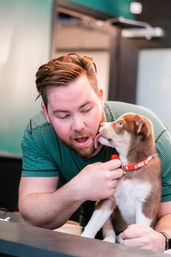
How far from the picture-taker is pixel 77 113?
4.57 ft

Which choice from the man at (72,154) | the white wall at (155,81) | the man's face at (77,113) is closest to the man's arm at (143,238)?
the man at (72,154)

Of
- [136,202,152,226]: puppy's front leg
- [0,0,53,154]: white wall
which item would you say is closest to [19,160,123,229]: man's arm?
[136,202,152,226]: puppy's front leg

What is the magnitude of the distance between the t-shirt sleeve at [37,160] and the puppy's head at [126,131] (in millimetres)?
364

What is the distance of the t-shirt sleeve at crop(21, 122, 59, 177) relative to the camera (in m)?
1.65

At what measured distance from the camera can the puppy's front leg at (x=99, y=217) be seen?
1.33m

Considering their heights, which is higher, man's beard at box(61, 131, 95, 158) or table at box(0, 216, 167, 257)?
man's beard at box(61, 131, 95, 158)

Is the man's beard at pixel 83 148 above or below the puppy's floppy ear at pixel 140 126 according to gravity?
→ below

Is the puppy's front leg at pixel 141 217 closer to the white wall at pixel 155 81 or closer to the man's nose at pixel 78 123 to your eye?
the man's nose at pixel 78 123

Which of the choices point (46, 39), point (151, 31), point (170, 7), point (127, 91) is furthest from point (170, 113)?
point (46, 39)

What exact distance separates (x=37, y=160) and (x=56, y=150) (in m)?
0.10

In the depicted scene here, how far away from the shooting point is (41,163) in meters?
1.65

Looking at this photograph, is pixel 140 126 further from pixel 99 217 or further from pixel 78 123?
pixel 99 217

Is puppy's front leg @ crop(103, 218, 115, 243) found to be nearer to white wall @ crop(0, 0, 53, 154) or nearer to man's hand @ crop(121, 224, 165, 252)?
man's hand @ crop(121, 224, 165, 252)

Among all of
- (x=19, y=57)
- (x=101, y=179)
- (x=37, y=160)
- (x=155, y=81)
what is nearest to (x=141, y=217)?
(x=101, y=179)
